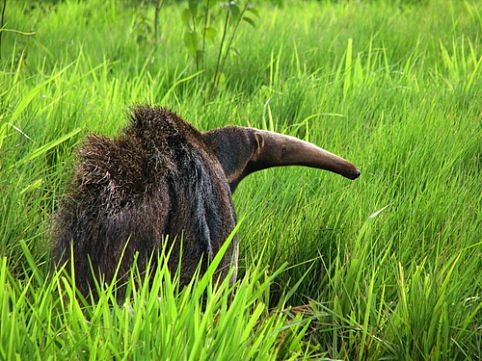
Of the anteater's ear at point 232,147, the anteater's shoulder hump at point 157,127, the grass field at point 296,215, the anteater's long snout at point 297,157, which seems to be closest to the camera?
the grass field at point 296,215

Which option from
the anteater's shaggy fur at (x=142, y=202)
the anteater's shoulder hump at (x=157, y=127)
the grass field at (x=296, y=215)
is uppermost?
the anteater's shoulder hump at (x=157, y=127)

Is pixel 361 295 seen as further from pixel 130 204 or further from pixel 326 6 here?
pixel 326 6

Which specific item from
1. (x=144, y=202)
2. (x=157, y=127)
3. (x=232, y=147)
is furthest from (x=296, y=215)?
(x=144, y=202)

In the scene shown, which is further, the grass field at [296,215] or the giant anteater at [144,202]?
the giant anteater at [144,202]

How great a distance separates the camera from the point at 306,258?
3.69 m

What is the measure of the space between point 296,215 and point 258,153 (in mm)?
548

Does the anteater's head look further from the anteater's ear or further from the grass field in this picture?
the grass field

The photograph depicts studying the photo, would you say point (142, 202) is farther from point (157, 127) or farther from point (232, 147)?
point (232, 147)

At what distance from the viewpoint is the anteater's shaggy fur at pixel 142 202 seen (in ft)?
9.11

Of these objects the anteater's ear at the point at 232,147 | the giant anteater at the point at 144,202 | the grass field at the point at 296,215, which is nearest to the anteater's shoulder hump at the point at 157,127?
the giant anteater at the point at 144,202

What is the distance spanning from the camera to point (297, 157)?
3555mm

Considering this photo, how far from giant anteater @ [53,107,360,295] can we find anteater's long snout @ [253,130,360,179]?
0.34 metres

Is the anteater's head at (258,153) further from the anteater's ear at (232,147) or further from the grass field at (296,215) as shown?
the grass field at (296,215)

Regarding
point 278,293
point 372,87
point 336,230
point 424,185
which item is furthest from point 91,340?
point 372,87
